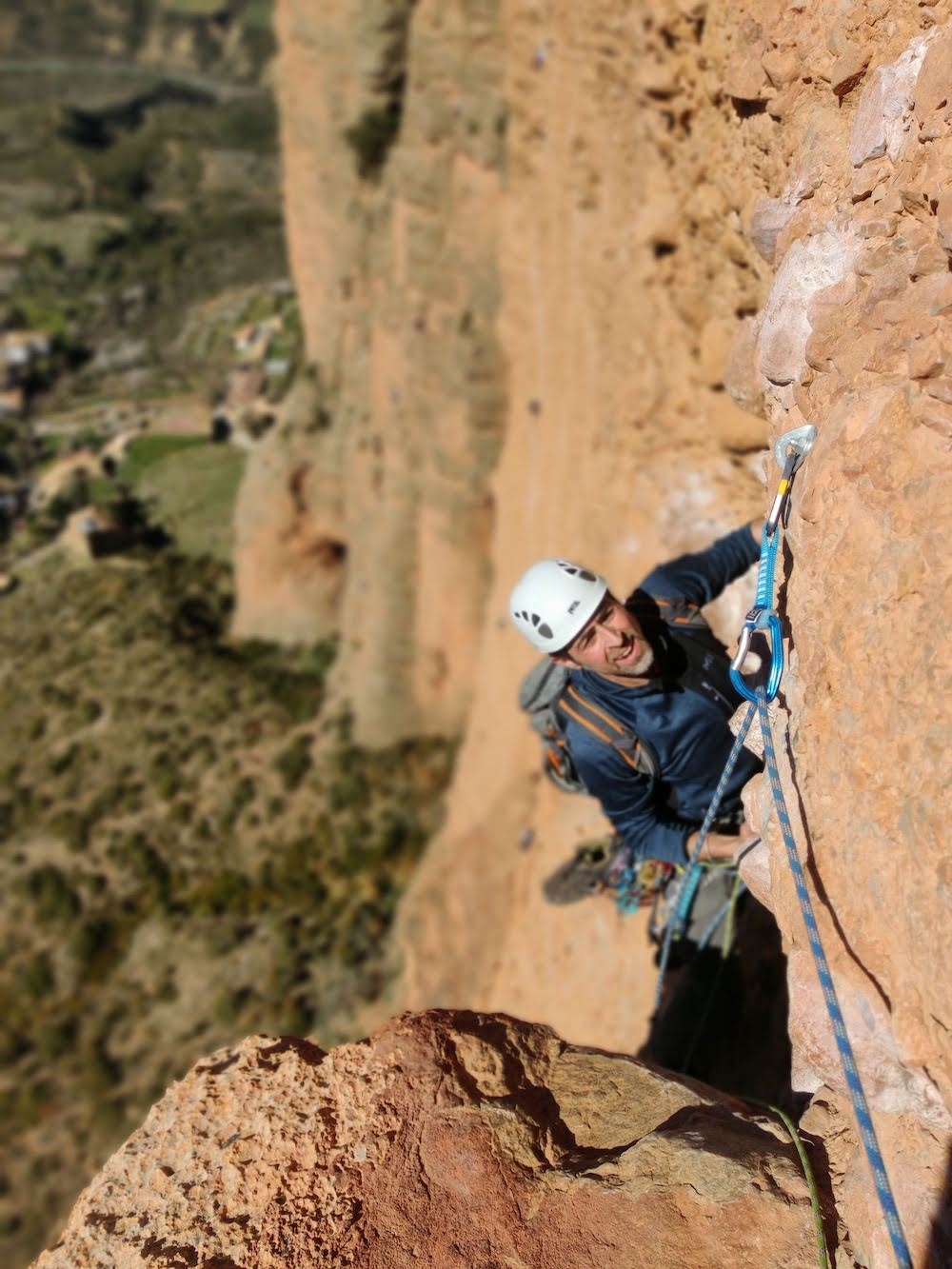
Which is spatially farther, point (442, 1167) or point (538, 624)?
point (538, 624)

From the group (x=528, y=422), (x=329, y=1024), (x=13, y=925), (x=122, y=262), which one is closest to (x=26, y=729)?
(x=13, y=925)

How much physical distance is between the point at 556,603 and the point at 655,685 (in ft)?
1.62

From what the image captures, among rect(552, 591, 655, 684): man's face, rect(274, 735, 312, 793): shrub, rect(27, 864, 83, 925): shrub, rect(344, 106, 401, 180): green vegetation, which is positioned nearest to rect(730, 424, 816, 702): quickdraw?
rect(552, 591, 655, 684): man's face

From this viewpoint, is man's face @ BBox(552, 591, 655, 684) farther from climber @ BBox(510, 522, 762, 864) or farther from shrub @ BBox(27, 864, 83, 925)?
shrub @ BBox(27, 864, 83, 925)

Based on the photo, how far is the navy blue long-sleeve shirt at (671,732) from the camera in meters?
3.31

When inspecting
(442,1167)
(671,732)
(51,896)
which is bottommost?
(51,896)

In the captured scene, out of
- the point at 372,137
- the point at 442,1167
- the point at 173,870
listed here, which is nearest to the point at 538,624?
the point at 442,1167

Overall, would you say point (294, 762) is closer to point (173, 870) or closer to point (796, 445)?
point (173, 870)

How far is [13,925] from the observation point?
17.9 meters

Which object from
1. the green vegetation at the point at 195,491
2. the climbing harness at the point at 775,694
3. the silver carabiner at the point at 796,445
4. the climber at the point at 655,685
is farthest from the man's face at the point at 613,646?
the green vegetation at the point at 195,491

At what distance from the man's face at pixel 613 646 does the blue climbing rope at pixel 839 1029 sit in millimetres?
668

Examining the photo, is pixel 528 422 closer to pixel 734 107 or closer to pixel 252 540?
pixel 734 107

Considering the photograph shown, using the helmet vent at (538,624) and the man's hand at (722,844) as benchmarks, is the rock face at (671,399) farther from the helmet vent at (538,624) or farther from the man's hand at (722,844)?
the helmet vent at (538,624)

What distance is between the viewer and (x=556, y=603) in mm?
3424
